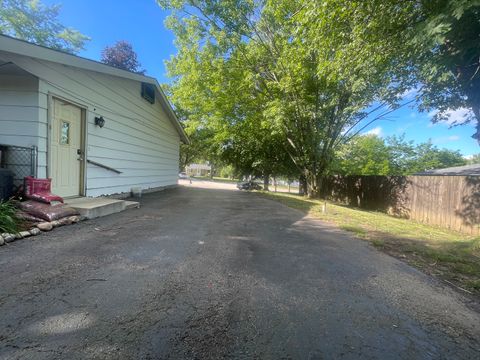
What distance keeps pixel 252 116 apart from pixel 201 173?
57653mm

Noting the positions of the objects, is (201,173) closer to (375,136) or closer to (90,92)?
(375,136)

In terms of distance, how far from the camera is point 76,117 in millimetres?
6109

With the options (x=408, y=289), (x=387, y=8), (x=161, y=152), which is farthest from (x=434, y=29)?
(x=161, y=152)

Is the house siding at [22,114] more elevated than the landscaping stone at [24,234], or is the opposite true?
the house siding at [22,114]

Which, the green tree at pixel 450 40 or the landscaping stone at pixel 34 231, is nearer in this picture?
the landscaping stone at pixel 34 231

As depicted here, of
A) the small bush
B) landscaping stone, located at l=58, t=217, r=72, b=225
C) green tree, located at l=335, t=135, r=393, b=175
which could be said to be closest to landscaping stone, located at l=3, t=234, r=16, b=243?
the small bush

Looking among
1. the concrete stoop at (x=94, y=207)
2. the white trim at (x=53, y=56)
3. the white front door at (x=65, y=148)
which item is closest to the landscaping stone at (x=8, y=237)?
the concrete stoop at (x=94, y=207)

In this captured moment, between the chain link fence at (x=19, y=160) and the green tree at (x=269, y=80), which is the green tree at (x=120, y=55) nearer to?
the green tree at (x=269, y=80)

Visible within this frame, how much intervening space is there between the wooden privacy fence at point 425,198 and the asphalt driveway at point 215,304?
6.62 m

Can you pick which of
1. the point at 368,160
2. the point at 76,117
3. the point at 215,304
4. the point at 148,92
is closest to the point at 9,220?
the point at 76,117

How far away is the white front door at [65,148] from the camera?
543 centimetres

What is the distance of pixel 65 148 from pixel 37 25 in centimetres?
1675

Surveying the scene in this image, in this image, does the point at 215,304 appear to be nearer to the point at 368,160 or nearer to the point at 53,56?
the point at 53,56

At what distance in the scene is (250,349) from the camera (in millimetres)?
1636
